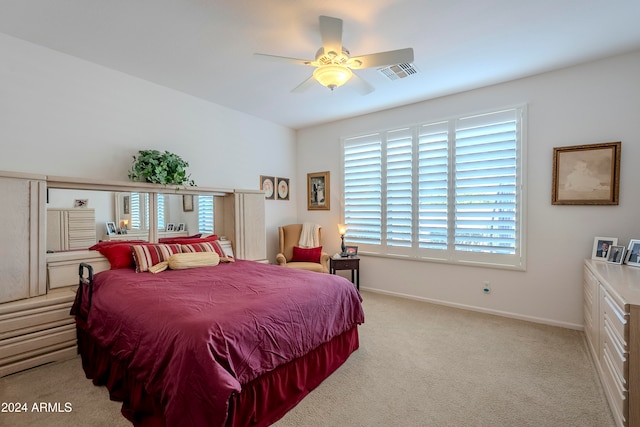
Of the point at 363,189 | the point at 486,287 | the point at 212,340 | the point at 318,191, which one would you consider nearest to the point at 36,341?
the point at 212,340

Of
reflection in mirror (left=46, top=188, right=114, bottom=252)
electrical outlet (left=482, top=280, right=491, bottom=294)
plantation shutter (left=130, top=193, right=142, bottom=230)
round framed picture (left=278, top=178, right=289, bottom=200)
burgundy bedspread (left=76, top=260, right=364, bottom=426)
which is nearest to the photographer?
burgundy bedspread (left=76, top=260, right=364, bottom=426)

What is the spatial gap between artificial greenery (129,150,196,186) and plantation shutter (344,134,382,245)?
2611 mm

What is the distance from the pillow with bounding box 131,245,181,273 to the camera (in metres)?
2.82

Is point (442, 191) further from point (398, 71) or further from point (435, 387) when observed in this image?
point (435, 387)

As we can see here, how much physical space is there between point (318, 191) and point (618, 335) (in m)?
4.13

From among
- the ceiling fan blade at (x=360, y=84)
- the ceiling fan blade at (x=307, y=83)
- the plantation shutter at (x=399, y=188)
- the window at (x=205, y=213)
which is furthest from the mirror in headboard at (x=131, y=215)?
the plantation shutter at (x=399, y=188)

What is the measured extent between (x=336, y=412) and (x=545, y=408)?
1.40 metres

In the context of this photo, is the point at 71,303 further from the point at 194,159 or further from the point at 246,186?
the point at 246,186

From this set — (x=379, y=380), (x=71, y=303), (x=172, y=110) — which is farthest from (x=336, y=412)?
(x=172, y=110)

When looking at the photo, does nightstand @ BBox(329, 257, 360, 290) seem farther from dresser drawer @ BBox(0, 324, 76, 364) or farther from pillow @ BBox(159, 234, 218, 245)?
dresser drawer @ BBox(0, 324, 76, 364)

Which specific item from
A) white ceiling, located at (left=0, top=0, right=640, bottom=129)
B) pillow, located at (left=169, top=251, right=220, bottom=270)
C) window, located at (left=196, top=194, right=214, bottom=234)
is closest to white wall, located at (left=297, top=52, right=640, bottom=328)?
white ceiling, located at (left=0, top=0, right=640, bottom=129)

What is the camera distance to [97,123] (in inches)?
123

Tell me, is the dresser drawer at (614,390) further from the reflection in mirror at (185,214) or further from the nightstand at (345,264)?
the reflection in mirror at (185,214)

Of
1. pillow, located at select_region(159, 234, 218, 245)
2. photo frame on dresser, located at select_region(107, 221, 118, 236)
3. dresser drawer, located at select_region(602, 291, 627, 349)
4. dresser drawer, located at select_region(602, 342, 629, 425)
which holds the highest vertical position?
photo frame on dresser, located at select_region(107, 221, 118, 236)
